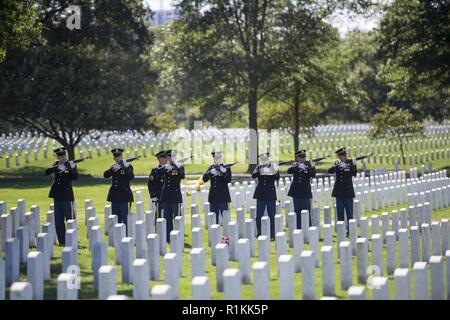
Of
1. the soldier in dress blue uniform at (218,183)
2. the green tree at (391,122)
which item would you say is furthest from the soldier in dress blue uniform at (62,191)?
the green tree at (391,122)

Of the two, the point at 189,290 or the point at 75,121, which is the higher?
the point at 75,121

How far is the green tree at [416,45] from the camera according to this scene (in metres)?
31.7

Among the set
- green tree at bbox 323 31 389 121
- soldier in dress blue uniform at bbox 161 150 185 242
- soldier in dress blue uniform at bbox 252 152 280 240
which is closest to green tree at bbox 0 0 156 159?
green tree at bbox 323 31 389 121

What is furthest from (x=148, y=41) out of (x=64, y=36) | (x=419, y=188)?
(x=419, y=188)

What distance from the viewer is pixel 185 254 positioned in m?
13.7

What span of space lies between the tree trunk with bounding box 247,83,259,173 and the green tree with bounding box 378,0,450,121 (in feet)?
17.0

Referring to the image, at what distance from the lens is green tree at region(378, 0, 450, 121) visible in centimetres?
3173

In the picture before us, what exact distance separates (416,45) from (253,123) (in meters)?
6.86

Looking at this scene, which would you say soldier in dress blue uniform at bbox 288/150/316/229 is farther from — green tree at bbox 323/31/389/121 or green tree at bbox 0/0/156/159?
green tree at bbox 323/31/389/121

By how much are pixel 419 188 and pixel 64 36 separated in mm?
20770

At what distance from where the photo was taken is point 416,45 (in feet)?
108

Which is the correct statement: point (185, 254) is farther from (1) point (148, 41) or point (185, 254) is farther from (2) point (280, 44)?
(1) point (148, 41)

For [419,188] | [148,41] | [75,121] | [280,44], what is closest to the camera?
[419,188]
